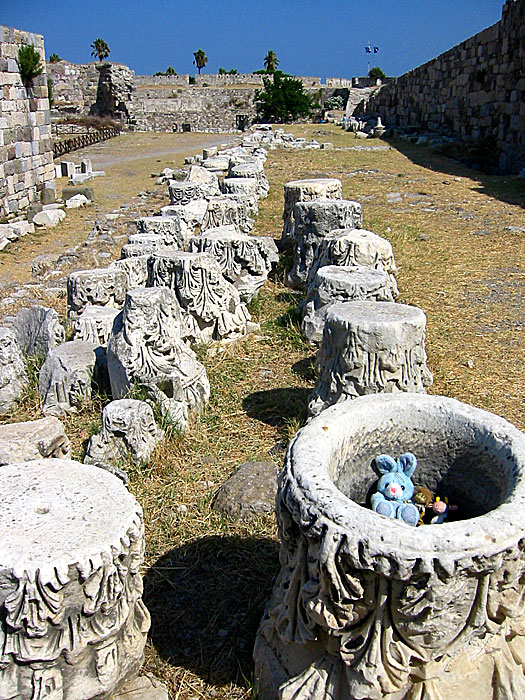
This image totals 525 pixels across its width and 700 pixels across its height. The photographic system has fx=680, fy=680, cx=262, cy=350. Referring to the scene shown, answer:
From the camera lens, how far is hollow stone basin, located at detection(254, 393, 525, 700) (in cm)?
188

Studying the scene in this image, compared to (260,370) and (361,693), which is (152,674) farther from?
(260,370)

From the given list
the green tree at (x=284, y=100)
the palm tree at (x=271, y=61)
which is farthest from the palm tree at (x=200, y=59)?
the green tree at (x=284, y=100)

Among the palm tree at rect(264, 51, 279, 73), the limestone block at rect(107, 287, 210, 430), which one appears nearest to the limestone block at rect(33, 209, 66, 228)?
the limestone block at rect(107, 287, 210, 430)

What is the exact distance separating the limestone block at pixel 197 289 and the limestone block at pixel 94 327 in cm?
54

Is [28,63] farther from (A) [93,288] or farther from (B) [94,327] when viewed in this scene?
(B) [94,327]

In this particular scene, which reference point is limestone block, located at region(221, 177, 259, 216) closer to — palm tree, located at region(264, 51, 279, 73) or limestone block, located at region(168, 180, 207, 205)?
limestone block, located at region(168, 180, 207, 205)

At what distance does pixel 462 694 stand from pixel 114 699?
118cm

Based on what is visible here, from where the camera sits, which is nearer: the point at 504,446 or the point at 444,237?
the point at 504,446

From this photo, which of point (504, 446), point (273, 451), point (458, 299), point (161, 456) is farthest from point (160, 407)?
point (458, 299)

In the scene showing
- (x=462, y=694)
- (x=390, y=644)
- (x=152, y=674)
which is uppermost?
(x=390, y=644)

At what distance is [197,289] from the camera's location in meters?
5.61

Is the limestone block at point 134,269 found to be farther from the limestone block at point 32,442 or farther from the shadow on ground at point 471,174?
the shadow on ground at point 471,174

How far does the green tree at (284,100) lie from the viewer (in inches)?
Answer: 1157

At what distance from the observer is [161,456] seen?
400 centimetres
